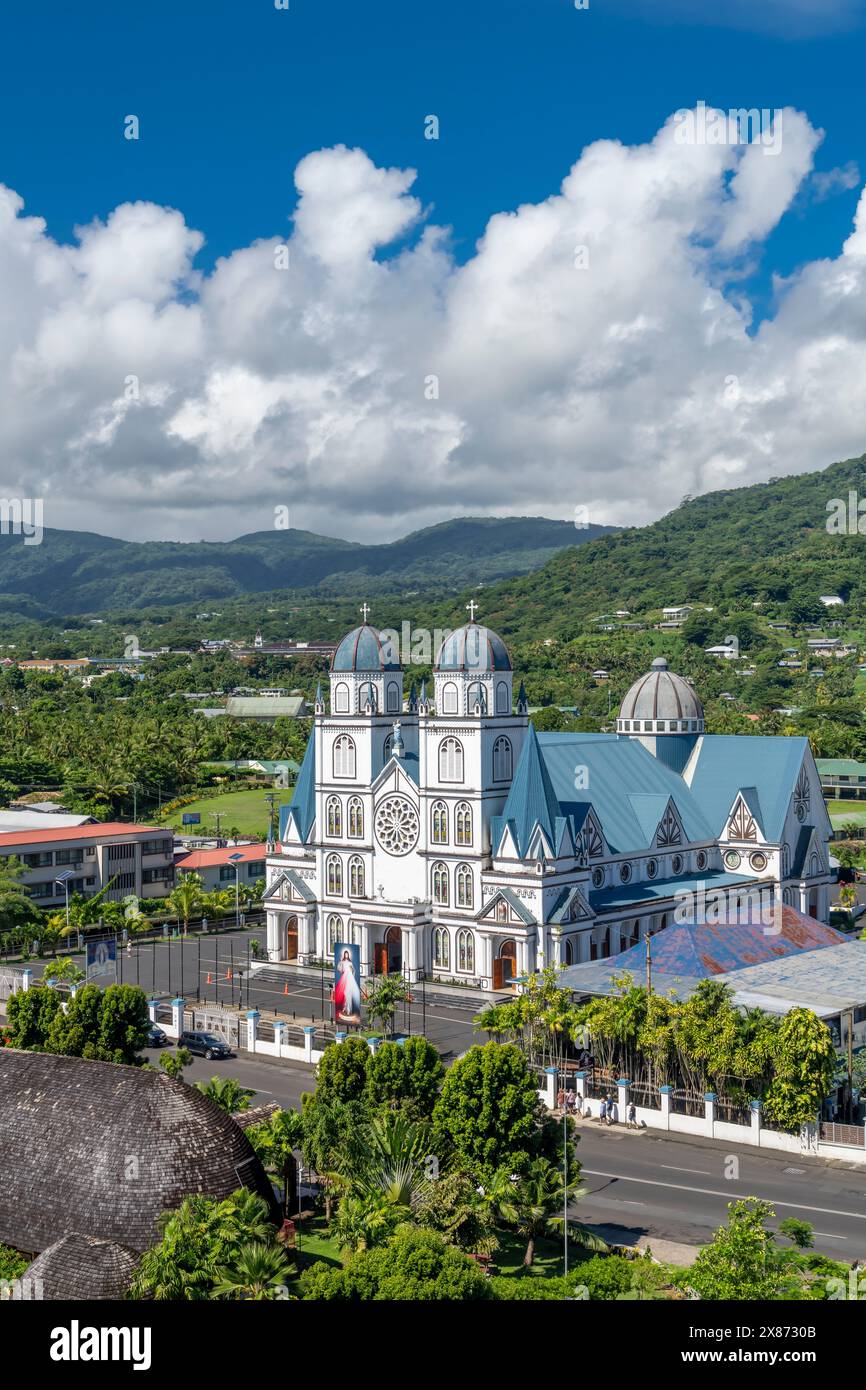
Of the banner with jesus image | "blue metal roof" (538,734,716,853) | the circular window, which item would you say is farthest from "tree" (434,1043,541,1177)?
the circular window

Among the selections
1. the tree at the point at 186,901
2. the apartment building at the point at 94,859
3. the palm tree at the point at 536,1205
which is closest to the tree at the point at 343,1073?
the palm tree at the point at 536,1205

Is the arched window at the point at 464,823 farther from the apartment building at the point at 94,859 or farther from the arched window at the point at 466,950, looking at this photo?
the apartment building at the point at 94,859

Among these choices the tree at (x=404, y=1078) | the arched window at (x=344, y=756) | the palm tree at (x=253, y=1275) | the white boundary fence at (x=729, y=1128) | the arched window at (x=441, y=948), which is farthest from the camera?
the arched window at (x=344, y=756)

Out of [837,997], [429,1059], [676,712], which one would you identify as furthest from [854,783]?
[429,1059]

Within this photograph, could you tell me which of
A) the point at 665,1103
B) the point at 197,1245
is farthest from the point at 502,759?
the point at 197,1245

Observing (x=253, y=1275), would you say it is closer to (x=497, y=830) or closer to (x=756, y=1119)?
(x=756, y=1119)

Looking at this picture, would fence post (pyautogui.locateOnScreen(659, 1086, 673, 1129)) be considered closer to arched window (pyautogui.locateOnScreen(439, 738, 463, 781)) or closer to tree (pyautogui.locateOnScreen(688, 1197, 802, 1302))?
tree (pyautogui.locateOnScreen(688, 1197, 802, 1302))

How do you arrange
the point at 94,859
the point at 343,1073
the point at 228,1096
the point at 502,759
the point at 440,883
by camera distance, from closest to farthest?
1. the point at 228,1096
2. the point at 343,1073
3. the point at 440,883
4. the point at 502,759
5. the point at 94,859
